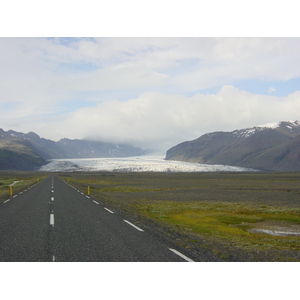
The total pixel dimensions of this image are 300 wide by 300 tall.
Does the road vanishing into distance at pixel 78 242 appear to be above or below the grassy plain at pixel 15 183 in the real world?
above

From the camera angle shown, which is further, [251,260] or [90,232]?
[90,232]

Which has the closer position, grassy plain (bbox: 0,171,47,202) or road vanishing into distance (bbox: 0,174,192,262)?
road vanishing into distance (bbox: 0,174,192,262)

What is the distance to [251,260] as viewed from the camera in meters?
9.23

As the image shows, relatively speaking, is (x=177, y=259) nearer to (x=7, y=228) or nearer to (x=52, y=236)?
(x=52, y=236)

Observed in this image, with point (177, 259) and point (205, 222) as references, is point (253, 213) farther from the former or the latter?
point (177, 259)

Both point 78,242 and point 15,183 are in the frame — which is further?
point 15,183

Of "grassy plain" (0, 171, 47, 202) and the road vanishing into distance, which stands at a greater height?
the road vanishing into distance

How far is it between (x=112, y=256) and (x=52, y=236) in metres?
3.82

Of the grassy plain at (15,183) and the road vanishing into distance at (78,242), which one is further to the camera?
the grassy plain at (15,183)

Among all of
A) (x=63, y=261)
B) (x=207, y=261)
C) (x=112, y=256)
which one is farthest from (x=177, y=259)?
(x=63, y=261)

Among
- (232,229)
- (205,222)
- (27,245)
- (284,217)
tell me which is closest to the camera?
(27,245)

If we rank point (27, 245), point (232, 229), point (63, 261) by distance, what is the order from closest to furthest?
1. point (63, 261)
2. point (27, 245)
3. point (232, 229)

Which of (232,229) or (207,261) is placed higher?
(207,261)

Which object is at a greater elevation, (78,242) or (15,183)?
(78,242)
